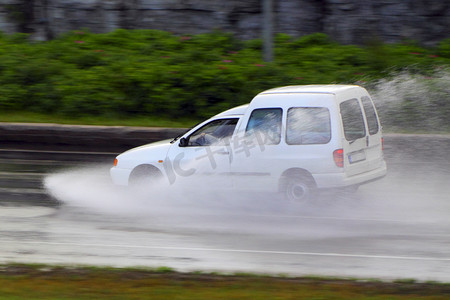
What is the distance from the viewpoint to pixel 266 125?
30.9 feet

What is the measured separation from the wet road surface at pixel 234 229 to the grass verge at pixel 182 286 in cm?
38

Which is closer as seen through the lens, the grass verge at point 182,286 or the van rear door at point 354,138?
the grass verge at point 182,286

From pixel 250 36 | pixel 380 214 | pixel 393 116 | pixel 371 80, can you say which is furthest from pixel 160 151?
pixel 250 36

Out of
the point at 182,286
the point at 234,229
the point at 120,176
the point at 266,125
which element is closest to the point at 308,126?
the point at 266,125

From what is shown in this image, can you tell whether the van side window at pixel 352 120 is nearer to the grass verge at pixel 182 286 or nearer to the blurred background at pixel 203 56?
the grass verge at pixel 182 286

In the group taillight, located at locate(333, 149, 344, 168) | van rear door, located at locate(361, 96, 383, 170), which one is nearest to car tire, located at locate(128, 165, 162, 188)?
taillight, located at locate(333, 149, 344, 168)

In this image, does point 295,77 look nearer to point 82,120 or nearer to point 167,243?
point 82,120

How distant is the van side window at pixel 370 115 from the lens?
977 cm

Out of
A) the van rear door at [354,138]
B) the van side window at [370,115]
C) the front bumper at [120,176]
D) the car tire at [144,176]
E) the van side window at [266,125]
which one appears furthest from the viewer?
the front bumper at [120,176]

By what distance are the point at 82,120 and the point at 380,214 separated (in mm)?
9285

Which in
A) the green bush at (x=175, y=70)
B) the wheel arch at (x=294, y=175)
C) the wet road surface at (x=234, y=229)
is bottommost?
the wet road surface at (x=234, y=229)

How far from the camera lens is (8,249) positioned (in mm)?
7402

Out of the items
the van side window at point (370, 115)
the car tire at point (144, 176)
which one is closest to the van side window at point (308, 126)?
the van side window at point (370, 115)

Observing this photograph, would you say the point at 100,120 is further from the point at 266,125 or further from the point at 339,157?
the point at 339,157
